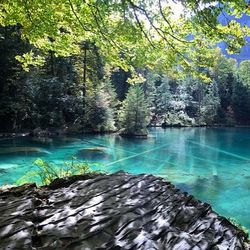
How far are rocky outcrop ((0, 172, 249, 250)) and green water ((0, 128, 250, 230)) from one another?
635 centimetres

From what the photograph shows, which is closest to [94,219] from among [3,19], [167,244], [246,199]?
[167,244]

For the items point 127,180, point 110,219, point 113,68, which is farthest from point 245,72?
point 110,219

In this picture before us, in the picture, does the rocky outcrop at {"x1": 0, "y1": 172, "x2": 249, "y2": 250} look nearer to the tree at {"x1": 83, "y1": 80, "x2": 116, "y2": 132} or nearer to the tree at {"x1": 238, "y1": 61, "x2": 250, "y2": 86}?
the tree at {"x1": 83, "y1": 80, "x2": 116, "y2": 132}

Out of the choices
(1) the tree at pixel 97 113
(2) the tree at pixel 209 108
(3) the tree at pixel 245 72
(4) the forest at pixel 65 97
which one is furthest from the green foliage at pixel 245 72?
(1) the tree at pixel 97 113

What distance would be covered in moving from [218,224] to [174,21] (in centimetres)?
286

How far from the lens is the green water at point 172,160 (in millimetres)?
11922

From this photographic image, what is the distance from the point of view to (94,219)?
286cm

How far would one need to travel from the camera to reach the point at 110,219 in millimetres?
2865

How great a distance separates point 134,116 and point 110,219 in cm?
2521

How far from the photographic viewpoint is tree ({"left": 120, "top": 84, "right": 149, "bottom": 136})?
27.9 m

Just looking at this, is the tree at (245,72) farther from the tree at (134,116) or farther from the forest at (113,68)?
the tree at (134,116)

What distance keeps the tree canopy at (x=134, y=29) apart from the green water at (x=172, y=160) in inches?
228

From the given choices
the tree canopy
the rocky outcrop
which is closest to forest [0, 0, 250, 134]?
the tree canopy

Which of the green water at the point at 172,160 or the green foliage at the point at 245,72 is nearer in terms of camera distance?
the green water at the point at 172,160
